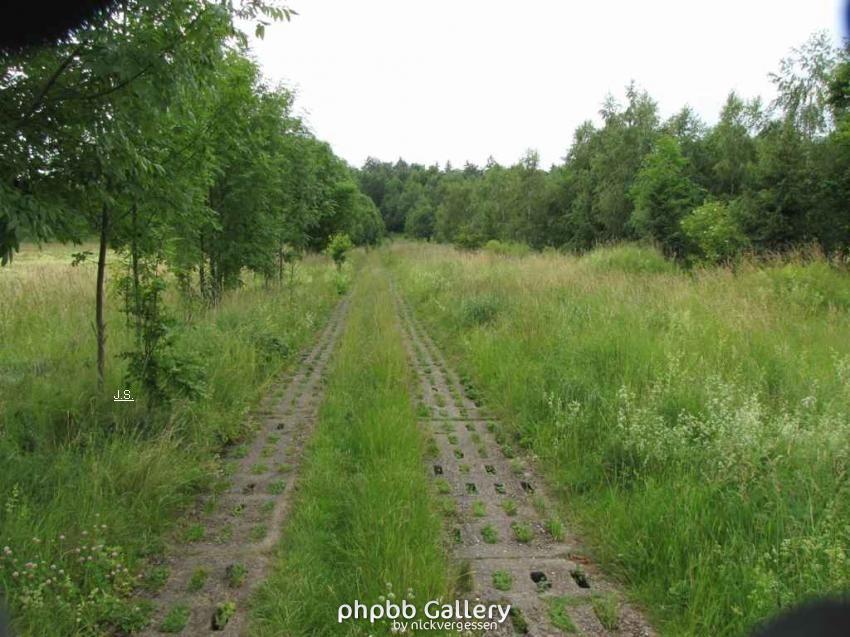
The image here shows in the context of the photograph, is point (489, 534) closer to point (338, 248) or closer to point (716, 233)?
point (716, 233)

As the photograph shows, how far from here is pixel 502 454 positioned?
4.94m

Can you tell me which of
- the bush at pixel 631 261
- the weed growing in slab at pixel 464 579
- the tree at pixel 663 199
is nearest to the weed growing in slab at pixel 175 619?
the weed growing in slab at pixel 464 579

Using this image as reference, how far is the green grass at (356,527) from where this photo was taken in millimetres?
2736

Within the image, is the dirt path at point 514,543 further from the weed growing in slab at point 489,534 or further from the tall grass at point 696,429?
the tall grass at point 696,429

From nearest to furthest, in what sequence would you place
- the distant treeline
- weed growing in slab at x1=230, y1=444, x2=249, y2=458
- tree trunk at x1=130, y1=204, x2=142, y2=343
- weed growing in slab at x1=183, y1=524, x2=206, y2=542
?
weed growing in slab at x1=183, y1=524, x2=206, y2=542 → weed growing in slab at x1=230, y1=444, x2=249, y2=458 → tree trunk at x1=130, y1=204, x2=142, y2=343 → the distant treeline

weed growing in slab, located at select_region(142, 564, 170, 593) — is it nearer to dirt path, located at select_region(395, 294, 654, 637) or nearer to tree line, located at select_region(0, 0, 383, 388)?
dirt path, located at select_region(395, 294, 654, 637)

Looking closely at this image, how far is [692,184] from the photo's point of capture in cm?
3309

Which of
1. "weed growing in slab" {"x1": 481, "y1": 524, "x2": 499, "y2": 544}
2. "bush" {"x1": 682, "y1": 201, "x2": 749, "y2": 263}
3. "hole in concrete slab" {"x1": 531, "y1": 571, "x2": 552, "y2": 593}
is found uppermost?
"bush" {"x1": 682, "y1": 201, "x2": 749, "y2": 263}


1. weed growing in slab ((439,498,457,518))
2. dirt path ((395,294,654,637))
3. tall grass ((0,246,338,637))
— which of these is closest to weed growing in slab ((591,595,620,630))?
dirt path ((395,294,654,637))

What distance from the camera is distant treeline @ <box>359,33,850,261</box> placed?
67.5 ft

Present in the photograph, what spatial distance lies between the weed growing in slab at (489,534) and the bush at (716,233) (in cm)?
1872

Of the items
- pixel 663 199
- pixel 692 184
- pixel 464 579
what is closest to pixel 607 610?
pixel 464 579

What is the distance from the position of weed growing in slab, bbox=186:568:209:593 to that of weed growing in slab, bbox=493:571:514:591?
1.63 m

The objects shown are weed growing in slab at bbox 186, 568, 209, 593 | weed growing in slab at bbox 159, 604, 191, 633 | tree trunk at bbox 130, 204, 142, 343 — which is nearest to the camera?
weed growing in slab at bbox 159, 604, 191, 633
